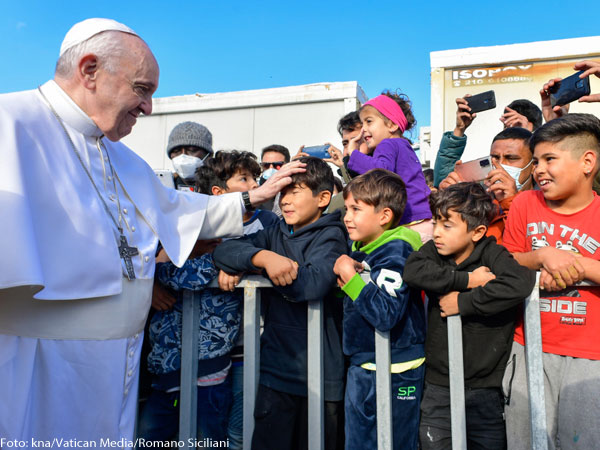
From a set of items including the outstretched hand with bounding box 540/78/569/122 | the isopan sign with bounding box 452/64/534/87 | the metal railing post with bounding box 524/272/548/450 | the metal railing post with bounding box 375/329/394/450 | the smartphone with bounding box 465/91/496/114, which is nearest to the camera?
the metal railing post with bounding box 524/272/548/450

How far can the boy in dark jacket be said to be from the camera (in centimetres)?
219

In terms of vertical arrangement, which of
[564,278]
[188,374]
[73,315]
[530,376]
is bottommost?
[188,374]

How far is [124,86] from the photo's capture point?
2100 millimetres

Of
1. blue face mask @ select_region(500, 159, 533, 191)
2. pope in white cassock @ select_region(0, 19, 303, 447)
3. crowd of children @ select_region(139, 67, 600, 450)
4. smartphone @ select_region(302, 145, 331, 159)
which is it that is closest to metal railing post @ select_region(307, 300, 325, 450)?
crowd of children @ select_region(139, 67, 600, 450)

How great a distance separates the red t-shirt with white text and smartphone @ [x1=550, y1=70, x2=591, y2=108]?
111 centimetres

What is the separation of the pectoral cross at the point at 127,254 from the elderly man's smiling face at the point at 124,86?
561 millimetres

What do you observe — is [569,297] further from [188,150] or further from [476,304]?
[188,150]

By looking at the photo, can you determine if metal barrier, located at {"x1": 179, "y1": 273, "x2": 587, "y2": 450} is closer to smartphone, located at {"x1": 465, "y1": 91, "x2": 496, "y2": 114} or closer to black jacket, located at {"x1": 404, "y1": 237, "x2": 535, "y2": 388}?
black jacket, located at {"x1": 404, "y1": 237, "x2": 535, "y2": 388}

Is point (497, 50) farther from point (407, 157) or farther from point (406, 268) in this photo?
point (406, 268)

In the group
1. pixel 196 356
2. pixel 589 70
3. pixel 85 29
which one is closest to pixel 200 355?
pixel 196 356

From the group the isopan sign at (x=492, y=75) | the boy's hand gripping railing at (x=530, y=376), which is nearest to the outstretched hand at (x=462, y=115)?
the boy's hand gripping railing at (x=530, y=376)

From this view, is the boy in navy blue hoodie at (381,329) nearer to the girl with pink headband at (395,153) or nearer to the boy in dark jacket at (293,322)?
the boy in dark jacket at (293,322)

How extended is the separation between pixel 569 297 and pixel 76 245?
7.16 ft

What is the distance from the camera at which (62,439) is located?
1835mm
